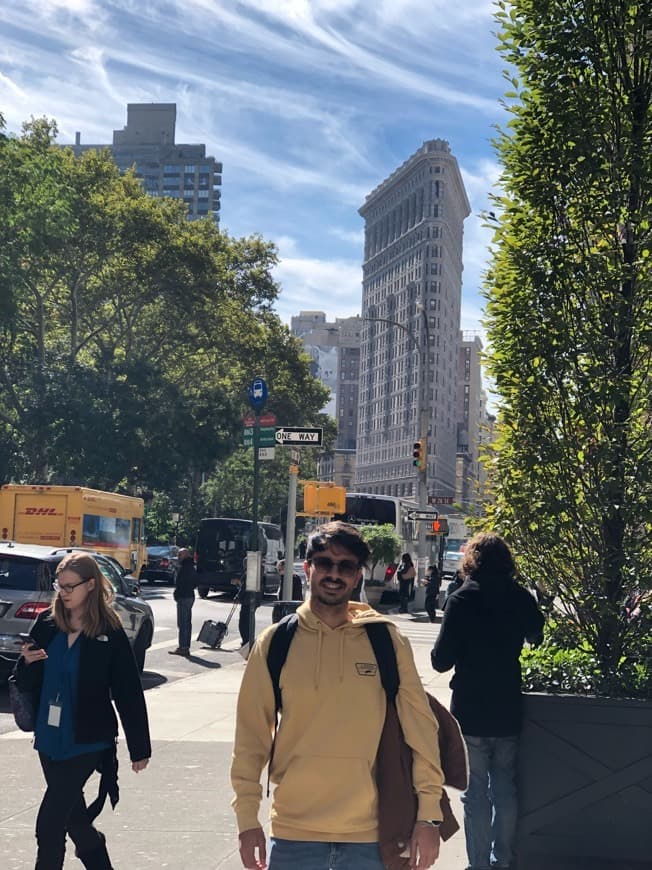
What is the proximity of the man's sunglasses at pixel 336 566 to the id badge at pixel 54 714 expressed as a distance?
1.87m

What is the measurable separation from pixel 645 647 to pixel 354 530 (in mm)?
3677

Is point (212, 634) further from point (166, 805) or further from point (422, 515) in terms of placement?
point (422, 515)

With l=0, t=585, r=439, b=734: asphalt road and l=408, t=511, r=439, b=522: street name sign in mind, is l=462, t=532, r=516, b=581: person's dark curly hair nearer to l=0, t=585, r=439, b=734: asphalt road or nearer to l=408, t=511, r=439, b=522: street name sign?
l=0, t=585, r=439, b=734: asphalt road

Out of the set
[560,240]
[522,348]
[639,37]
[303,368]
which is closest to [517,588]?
[522,348]

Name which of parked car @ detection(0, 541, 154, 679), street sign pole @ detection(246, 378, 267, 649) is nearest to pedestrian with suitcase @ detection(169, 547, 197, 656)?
street sign pole @ detection(246, 378, 267, 649)

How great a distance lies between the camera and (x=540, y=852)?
6.09m

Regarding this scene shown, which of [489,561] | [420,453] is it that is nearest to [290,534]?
[489,561]

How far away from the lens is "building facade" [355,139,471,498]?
18012 cm

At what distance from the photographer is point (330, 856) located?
3.57m

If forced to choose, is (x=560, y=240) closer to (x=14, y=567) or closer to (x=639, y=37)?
(x=639, y=37)

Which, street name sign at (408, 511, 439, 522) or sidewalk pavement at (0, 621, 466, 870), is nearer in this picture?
sidewalk pavement at (0, 621, 466, 870)

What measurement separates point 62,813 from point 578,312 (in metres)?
4.16

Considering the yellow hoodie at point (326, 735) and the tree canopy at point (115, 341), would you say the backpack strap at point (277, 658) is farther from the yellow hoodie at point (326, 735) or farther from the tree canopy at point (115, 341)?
the tree canopy at point (115, 341)

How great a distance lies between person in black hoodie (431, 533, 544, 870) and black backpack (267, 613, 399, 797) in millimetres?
2320
